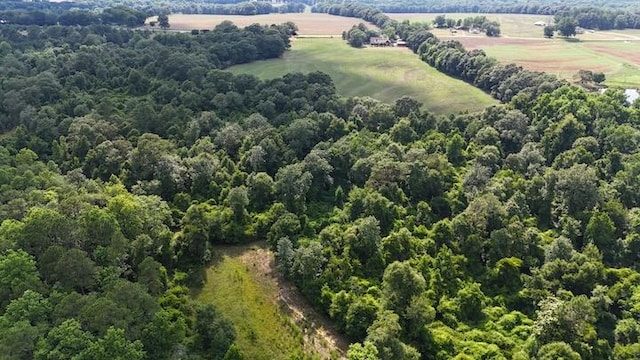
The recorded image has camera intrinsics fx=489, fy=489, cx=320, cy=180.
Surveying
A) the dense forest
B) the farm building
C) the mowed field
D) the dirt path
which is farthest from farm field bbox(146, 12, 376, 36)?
the dirt path

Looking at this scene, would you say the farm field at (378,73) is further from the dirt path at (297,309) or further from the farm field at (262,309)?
the farm field at (262,309)

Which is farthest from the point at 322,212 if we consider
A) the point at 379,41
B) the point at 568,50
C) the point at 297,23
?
the point at 297,23

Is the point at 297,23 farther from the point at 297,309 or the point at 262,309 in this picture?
the point at 262,309

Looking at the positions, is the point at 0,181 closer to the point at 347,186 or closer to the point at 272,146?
the point at 272,146

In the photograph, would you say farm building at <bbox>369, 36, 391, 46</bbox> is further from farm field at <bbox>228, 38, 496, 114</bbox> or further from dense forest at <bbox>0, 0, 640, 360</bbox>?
dense forest at <bbox>0, 0, 640, 360</bbox>

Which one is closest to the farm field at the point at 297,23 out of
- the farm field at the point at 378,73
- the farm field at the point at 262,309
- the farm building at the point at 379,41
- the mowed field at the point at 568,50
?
the farm building at the point at 379,41
